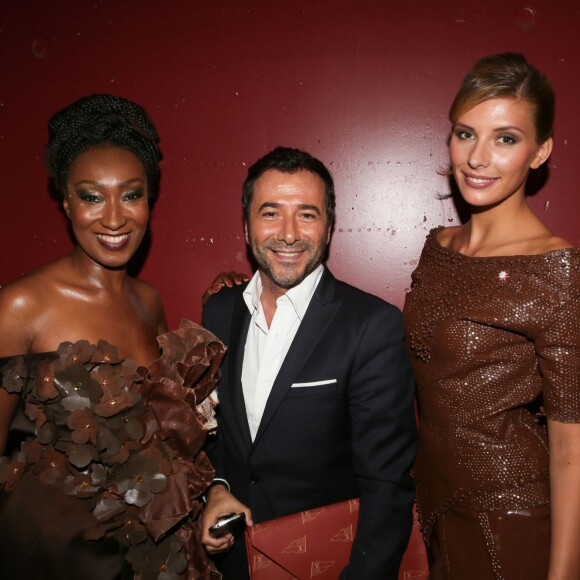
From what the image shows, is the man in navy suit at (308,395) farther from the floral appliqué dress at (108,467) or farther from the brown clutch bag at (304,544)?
the floral appliqué dress at (108,467)

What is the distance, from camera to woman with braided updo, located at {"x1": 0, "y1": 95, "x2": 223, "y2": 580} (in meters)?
1.42

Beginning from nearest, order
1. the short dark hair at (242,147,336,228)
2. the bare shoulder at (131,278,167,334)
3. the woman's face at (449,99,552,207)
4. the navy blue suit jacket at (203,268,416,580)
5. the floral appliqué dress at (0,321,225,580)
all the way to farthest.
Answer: the floral appliqué dress at (0,321,225,580), the woman's face at (449,99,552,207), the navy blue suit jacket at (203,268,416,580), the short dark hair at (242,147,336,228), the bare shoulder at (131,278,167,334)

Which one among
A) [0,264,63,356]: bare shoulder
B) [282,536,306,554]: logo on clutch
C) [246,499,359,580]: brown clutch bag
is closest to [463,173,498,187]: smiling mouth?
[246,499,359,580]: brown clutch bag

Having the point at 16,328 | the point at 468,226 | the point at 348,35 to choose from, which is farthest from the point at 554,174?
the point at 16,328

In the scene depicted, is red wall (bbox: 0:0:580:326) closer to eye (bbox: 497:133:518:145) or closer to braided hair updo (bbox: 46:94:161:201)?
braided hair updo (bbox: 46:94:161:201)

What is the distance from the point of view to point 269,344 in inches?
71.9

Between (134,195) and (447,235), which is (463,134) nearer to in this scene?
(447,235)

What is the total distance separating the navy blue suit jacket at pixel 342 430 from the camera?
1628 millimetres

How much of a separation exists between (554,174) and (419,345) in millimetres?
1160

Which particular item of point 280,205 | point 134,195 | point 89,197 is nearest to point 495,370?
point 280,205

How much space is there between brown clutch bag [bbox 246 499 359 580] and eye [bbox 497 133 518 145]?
1.26 meters

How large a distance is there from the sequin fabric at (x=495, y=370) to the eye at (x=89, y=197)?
3.90 feet

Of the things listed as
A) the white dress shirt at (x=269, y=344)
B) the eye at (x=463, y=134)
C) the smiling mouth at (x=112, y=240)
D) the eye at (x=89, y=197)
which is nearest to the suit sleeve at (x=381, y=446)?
the white dress shirt at (x=269, y=344)

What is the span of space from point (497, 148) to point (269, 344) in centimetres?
101
